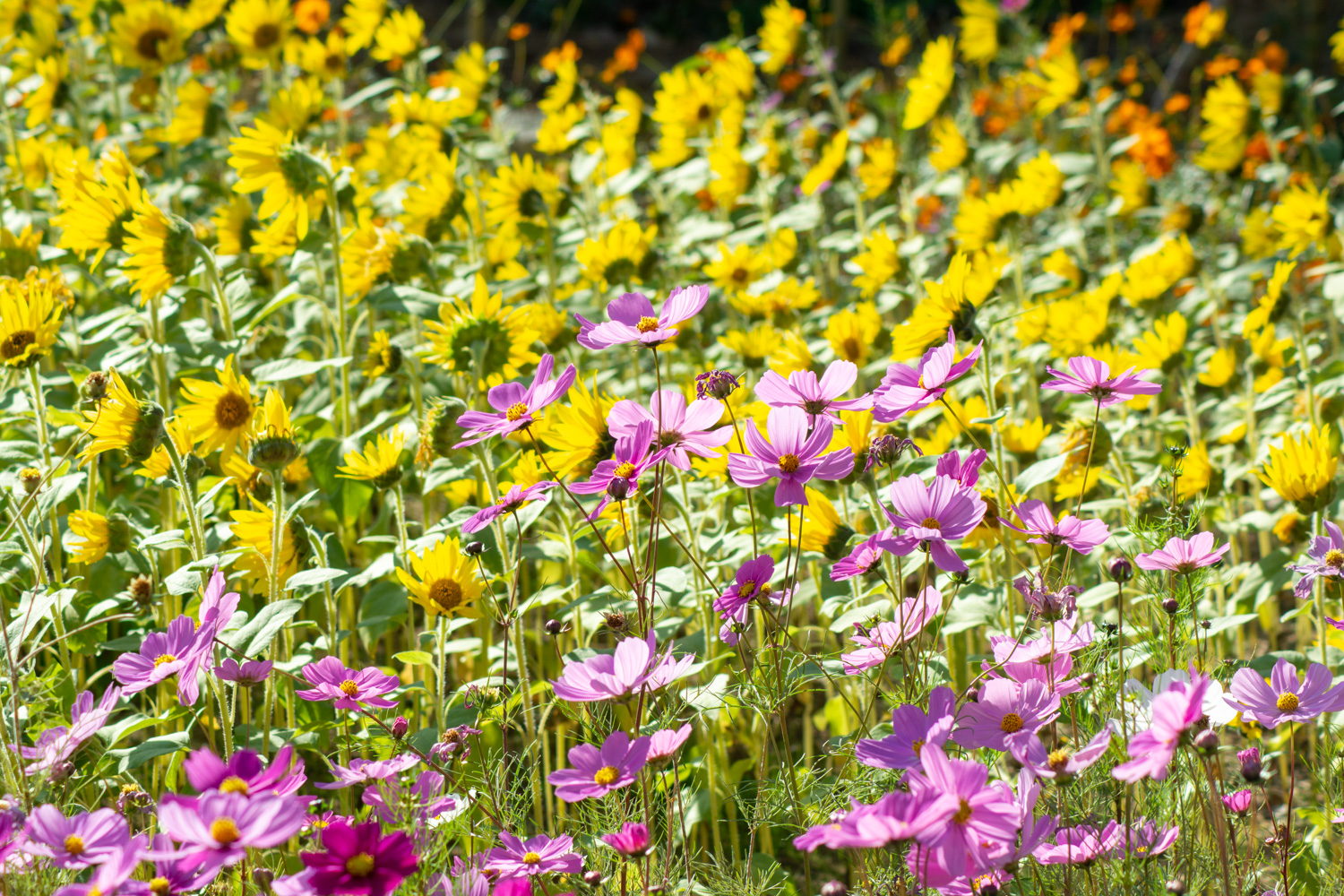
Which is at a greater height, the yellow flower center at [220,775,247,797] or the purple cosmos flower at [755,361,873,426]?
the purple cosmos flower at [755,361,873,426]

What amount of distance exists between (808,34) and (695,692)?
109 inches

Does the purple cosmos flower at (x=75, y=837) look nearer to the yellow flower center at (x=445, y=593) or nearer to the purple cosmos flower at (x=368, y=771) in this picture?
the purple cosmos flower at (x=368, y=771)

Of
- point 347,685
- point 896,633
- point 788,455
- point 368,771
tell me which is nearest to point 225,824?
point 368,771

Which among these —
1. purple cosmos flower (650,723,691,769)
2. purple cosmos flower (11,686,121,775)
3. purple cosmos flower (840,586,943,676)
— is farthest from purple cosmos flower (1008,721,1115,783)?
purple cosmos flower (11,686,121,775)

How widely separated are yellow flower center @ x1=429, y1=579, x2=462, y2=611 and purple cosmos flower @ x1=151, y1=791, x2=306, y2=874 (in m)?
0.58

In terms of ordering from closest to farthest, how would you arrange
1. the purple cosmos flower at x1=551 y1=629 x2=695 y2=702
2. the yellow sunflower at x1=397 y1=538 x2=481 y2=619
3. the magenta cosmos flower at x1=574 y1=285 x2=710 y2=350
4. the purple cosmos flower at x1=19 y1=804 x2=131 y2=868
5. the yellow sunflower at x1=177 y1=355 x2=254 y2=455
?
the purple cosmos flower at x1=19 y1=804 x2=131 y2=868, the purple cosmos flower at x1=551 y1=629 x2=695 y2=702, the magenta cosmos flower at x1=574 y1=285 x2=710 y2=350, the yellow sunflower at x1=397 y1=538 x2=481 y2=619, the yellow sunflower at x1=177 y1=355 x2=254 y2=455

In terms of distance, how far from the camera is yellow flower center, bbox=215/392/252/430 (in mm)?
1545

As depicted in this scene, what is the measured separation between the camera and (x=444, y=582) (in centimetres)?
139

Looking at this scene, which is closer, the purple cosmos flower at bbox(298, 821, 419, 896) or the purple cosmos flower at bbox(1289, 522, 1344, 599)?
the purple cosmos flower at bbox(298, 821, 419, 896)

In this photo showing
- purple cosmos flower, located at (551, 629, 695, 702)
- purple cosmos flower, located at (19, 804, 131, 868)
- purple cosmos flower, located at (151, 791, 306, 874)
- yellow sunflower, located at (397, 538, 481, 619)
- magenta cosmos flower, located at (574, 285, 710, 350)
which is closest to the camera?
purple cosmos flower, located at (151, 791, 306, 874)

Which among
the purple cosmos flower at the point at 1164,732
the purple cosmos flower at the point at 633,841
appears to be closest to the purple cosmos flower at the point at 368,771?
the purple cosmos flower at the point at 633,841

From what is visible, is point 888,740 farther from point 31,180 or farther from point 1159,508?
point 31,180

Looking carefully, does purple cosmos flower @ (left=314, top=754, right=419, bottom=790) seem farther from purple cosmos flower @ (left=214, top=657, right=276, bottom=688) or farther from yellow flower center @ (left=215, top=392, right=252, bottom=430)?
yellow flower center @ (left=215, top=392, right=252, bottom=430)

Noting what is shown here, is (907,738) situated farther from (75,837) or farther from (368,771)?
(75,837)
